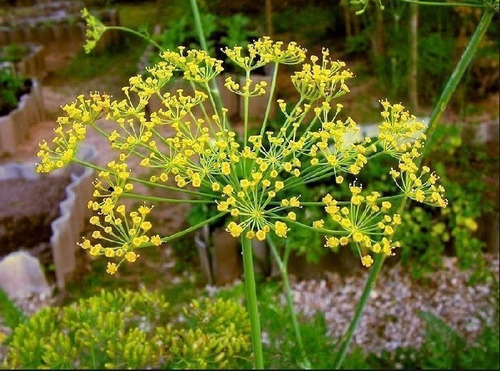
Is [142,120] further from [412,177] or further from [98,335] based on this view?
[98,335]

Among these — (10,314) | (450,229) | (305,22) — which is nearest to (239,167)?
(10,314)

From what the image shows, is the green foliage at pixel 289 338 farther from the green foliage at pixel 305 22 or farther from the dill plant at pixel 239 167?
the green foliage at pixel 305 22

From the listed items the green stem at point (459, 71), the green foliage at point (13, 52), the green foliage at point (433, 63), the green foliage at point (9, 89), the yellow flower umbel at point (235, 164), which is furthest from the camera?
the green foliage at point (13, 52)

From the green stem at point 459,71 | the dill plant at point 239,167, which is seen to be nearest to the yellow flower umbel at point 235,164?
→ the dill plant at point 239,167

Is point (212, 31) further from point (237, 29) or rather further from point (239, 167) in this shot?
point (239, 167)

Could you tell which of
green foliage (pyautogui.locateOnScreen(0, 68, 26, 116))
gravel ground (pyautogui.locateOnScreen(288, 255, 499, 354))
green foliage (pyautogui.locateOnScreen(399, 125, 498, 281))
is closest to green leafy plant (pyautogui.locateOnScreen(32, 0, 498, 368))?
gravel ground (pyautogui.locateOnScreen(288, 255, 499, 354))

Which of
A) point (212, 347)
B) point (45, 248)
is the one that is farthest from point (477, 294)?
point (212, 347)

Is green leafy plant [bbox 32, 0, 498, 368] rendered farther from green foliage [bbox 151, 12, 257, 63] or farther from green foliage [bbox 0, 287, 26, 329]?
green foliage [bbox 151, 12, 257, 63]
